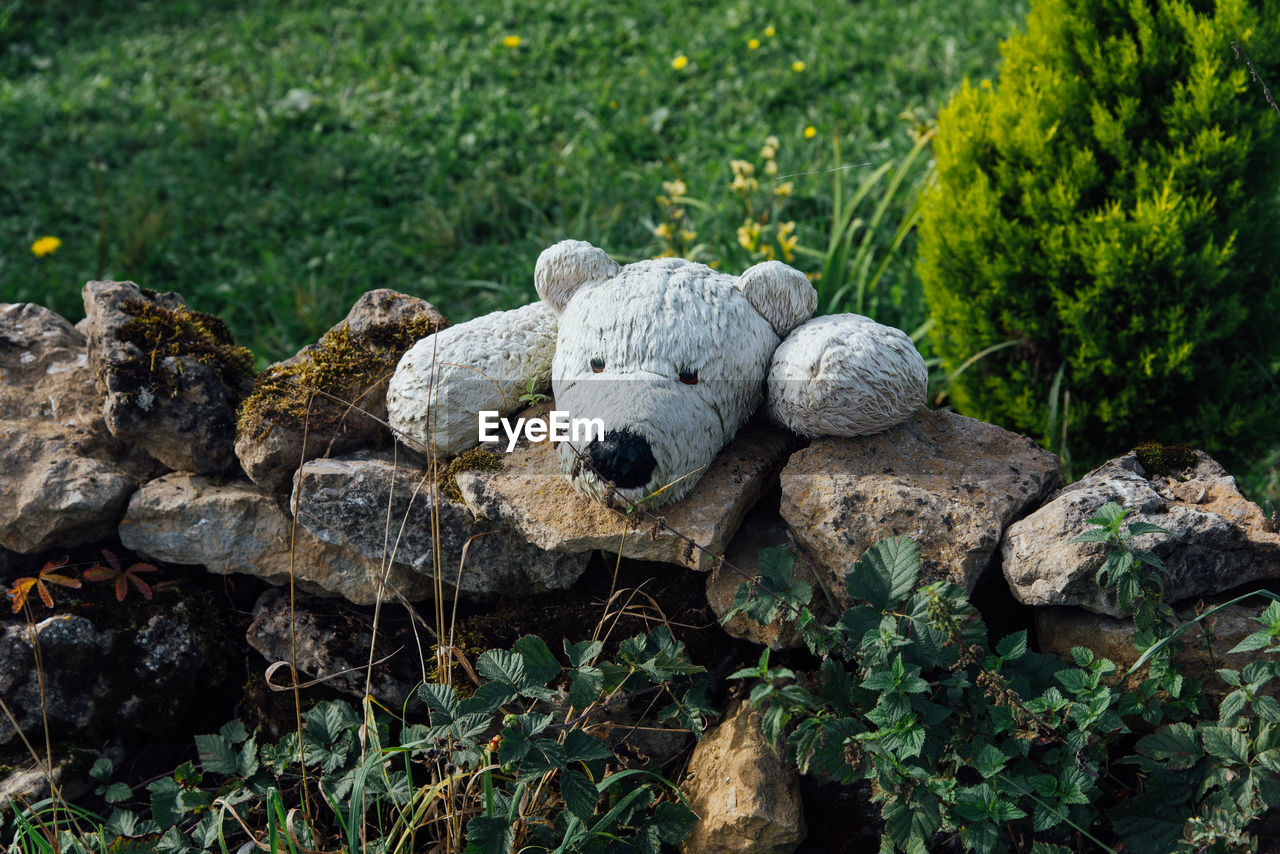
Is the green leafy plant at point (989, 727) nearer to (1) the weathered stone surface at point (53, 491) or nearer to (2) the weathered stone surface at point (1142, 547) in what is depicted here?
(2) the weathered stone surface at point (1142, 547)

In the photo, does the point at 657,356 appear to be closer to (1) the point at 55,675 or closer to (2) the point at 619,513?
(2) the point at 619,513

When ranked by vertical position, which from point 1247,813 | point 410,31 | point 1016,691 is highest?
point 410,31

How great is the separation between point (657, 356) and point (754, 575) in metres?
0.61

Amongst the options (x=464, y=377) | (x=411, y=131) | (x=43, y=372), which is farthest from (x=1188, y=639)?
(x=411, y=131)

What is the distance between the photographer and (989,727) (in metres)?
2.11

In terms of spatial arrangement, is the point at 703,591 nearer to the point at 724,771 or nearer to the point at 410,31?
the point at 724,771

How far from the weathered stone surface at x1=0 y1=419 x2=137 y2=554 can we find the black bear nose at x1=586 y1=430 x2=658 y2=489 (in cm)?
153

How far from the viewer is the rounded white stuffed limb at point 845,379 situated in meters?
2.32

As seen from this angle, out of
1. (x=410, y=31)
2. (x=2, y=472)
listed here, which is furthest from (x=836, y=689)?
(x=410, y=31)

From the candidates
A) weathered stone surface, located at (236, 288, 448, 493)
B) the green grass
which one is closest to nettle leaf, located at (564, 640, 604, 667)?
weathered stone surface, located at (236, 288, 448, 493)

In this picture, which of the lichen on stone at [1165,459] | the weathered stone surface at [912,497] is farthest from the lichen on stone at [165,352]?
the lichen on stone at [1165,459]

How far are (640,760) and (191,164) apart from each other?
5.08m

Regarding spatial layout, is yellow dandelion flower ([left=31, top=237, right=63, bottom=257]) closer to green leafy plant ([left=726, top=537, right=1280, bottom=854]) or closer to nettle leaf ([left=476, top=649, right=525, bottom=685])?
nettle leaf ([left=476, top=649, right=525, bottom=685])

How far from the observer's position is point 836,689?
2.17 metres
